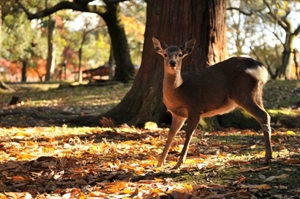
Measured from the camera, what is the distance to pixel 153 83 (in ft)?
30.2

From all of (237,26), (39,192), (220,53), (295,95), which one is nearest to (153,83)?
(220,53)

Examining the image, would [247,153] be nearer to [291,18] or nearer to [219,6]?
[219,6]

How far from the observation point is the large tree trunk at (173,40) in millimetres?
8914

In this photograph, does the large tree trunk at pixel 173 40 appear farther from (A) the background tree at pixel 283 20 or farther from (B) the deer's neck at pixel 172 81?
(A) the background tree at pixel 283 20

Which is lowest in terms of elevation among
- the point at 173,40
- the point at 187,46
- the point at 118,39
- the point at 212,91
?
the point at 212,91

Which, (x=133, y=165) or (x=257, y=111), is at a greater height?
(x=257, y=111)

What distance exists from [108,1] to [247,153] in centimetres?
1383

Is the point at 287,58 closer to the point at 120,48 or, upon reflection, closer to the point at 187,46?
the point at 120,48

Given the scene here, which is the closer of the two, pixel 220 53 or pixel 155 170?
pixel 155 170

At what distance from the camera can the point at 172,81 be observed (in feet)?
18.4

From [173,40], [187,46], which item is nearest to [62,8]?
[173,40]

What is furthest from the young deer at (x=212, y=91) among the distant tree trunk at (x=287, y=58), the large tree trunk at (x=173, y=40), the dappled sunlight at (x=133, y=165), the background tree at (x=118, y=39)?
the distant tree trunk at (x=287, y=58)

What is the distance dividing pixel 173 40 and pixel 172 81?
3.55m

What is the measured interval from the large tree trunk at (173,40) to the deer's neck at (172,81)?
3274 mm
